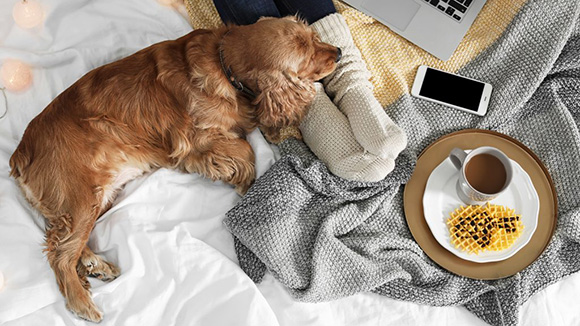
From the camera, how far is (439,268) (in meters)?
1.87

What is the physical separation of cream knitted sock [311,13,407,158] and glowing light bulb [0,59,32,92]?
114 cm

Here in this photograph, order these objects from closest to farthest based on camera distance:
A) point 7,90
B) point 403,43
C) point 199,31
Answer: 1. point 199,31
2. point 7,90
3. point 403,43

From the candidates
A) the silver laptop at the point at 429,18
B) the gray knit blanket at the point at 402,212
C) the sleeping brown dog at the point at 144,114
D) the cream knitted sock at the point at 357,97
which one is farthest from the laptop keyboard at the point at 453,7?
the sleeping brown dog at the point at 144,114

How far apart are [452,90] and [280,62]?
2.59 ft

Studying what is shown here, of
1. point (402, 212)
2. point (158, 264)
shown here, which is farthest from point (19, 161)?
point (402, 212)

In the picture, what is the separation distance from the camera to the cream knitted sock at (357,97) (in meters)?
1.82

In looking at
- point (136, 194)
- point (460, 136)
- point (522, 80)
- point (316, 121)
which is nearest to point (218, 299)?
point (136, 194)

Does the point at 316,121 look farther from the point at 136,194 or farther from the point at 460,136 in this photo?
the point at 136,194

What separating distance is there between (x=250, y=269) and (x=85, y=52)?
110cm

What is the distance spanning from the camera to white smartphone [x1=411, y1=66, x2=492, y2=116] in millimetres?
2055

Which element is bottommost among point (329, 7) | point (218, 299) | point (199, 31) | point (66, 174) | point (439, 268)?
point (218, 299)

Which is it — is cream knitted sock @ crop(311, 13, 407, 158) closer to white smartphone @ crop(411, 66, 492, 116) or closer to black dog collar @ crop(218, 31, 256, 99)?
white smartphone @ crop(411, 66, 492, 116)

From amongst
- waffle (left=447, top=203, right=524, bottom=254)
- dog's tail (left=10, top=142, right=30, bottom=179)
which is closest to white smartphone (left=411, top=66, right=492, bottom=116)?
waffle (left=447, top=203, right=524, bottom=254)

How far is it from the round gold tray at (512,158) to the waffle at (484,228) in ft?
0.23
